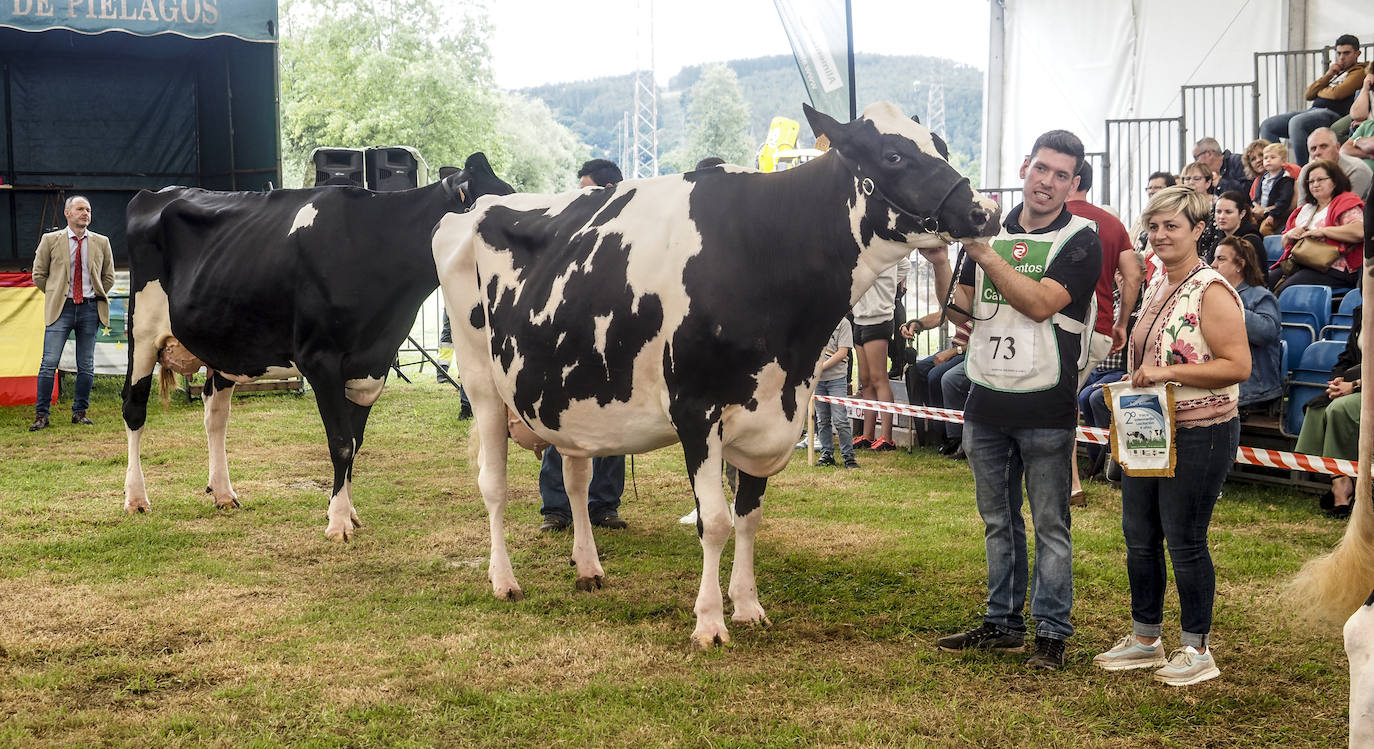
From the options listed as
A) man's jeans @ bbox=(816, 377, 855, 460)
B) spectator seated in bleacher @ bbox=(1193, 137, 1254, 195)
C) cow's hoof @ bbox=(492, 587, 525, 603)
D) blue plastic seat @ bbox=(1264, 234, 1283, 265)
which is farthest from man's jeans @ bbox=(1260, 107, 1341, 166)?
cow's hoof @ bbox=(492, 587, 525, 603)

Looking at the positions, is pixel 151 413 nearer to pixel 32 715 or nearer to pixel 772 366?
pixel 32 715

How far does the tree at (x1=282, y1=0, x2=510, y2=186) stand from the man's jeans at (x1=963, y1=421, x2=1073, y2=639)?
4686cm

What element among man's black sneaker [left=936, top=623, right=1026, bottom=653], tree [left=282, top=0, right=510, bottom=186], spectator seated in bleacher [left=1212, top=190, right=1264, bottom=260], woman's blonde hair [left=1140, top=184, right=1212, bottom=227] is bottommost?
man's black sneaker [left=936, top=623, right=1026, bottom=653]

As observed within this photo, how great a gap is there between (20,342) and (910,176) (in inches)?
462

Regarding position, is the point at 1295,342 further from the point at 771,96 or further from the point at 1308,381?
the point at 771,96

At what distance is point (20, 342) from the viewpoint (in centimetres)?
1233

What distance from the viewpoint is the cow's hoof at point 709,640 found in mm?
4504

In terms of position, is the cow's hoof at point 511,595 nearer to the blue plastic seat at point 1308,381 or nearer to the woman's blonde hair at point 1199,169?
the blue plastic seat at point 1308,381

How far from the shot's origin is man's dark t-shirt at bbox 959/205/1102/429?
405cm

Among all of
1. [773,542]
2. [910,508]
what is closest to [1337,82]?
[910,508]

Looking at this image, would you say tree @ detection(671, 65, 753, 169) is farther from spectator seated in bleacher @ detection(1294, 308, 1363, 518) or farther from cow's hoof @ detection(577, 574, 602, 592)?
cow's hoof @ detection(577, 574, 602, 592)

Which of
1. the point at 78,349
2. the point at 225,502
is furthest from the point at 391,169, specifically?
the point at 225,502

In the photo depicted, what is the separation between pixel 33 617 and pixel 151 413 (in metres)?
7.86

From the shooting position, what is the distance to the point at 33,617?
16.2 feet
